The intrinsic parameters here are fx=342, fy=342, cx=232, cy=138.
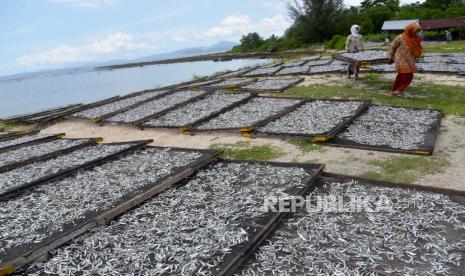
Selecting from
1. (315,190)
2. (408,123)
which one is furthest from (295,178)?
(408,123)

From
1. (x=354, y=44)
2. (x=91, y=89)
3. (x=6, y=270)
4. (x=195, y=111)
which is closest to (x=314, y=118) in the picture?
(x=195, y=111)

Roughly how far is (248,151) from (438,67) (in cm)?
1207

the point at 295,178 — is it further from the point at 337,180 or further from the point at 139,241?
the point at 139,241

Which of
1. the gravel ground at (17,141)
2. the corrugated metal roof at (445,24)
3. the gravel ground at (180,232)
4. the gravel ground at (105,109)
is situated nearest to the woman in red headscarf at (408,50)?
the gravel ground at (180,232)

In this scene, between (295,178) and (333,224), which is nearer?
(333,224)

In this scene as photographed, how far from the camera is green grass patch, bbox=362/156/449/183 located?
5754mm

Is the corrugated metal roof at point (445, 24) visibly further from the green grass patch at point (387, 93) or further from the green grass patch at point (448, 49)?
the green grass patch at point (387, 93)

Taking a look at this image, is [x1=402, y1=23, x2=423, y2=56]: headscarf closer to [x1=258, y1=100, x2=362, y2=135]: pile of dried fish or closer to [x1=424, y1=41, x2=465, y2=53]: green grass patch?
[x1=258, y1=100, x2=362, y2=135]: pile of dried fish

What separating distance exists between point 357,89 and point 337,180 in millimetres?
8477

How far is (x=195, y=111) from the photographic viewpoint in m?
11.6

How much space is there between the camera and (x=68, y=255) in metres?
4.06

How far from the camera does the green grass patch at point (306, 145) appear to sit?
736 centimetres

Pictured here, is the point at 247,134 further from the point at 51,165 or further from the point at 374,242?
the point at 374,242

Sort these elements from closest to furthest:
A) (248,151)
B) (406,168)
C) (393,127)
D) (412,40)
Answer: (406,168)
(248,151)
(393,127)
(412,40)
